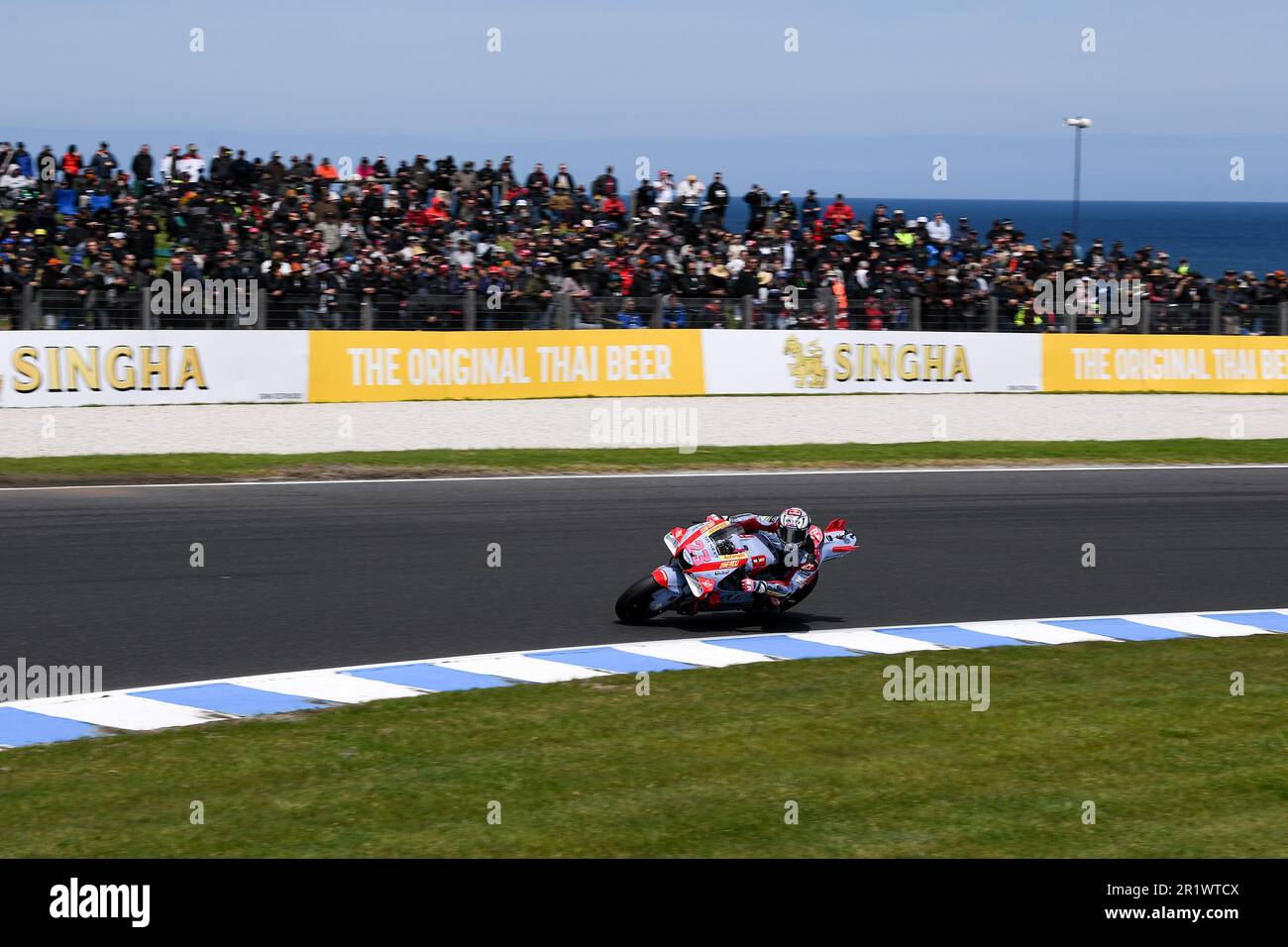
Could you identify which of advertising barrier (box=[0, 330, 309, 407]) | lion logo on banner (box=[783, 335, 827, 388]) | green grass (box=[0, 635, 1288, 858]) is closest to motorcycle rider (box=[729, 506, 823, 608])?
green grass (box=[0, 635, 1288, 858])

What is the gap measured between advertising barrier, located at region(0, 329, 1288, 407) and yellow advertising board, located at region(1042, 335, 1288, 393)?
Result: 24 millimetres

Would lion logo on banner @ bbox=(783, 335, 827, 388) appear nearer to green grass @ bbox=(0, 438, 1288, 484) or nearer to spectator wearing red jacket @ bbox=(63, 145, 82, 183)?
green grass @ bbox=(0, 438, 1288, 484)

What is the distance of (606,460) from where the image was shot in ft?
59.8

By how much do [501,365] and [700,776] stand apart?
17.1 meters

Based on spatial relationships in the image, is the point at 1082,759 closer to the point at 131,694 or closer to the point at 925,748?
the point at 925,748

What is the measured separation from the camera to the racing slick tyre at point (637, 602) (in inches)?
399

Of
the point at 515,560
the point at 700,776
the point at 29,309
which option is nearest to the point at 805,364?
the point at 29,309

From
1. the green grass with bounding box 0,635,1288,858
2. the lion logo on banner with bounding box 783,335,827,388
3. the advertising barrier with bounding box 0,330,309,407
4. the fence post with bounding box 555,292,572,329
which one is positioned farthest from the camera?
the lion logo on banner with bounding box 783,335,827,388

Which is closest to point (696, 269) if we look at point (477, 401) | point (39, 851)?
point (477, 401)

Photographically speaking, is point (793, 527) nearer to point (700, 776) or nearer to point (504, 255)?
point (700, 776)

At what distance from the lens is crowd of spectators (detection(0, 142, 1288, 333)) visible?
22.8 metres

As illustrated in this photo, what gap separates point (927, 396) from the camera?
25.9 metres
